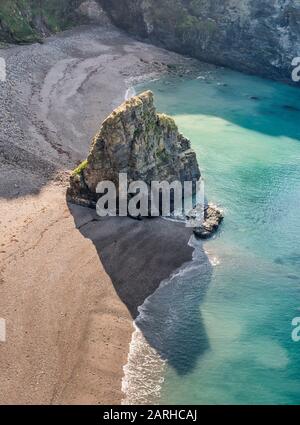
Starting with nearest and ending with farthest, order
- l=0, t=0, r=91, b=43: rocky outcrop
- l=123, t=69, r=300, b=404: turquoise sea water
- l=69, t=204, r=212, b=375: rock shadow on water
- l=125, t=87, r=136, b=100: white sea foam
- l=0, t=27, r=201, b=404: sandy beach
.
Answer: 1. l=0, t=27, r=201, b=404: sandy beach
2. l=123, t=69, r=300, b=404: turquoise sea water
3. l=69, t=204, r=212, b=375: rock shadow on water
4. l=125, t=87, r=136, b=100: white sea foam
5. l=0, t=0, r=91, b=43: rocky outcrop

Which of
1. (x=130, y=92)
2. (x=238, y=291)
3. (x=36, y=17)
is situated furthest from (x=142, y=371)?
(x=36, y=17)

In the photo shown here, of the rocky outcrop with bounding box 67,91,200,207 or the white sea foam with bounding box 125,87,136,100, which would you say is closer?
the rocky outcrop with bounding box 67,91,200,207

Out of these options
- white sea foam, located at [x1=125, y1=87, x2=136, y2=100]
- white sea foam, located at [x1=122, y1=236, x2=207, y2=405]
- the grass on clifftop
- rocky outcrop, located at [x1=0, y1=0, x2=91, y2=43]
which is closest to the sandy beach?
white sea foam, located at [x1=122, y1=236, x2=207, y2=405]

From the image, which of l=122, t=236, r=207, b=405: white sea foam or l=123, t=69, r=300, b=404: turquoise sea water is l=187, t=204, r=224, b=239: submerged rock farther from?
l=122, t=236, r=207, b=405: white sea foam

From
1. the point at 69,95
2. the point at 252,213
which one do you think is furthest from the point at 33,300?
the point at 69,95

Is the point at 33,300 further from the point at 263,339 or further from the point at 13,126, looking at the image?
the point at 13,126
